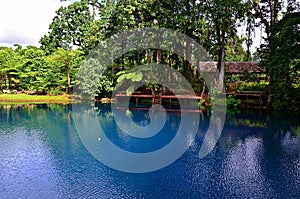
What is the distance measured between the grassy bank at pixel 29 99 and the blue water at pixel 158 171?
9.51m

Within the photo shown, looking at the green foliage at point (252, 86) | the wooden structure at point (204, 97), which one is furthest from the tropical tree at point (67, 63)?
the green foliage at point (252, 86)

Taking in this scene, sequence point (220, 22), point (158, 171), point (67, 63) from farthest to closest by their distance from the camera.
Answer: point (67, 63) → point (220, 22) → point (158, 171)

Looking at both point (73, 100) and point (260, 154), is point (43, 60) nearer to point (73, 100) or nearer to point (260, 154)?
point (73, 100)

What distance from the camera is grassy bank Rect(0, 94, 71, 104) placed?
22006mm

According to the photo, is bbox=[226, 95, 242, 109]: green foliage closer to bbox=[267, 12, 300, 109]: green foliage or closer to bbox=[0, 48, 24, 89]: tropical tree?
bbox=[267, 12, 300, 109]: green foliage

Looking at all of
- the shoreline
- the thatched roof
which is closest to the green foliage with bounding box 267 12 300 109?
the thatched roof

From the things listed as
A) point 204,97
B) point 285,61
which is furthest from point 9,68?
point 285,61

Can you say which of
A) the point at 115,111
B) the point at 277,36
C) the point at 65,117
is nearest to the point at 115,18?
the point at 115,111

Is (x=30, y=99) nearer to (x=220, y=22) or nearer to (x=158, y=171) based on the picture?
(x=220, y=22)

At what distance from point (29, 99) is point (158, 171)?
55.8 feet

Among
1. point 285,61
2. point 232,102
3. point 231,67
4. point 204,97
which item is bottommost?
point 232,102

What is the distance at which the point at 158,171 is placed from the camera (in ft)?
25.3

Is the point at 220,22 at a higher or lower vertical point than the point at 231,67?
higher

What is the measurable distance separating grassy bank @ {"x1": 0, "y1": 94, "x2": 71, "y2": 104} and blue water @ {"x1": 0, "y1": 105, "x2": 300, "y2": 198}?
951 cm
